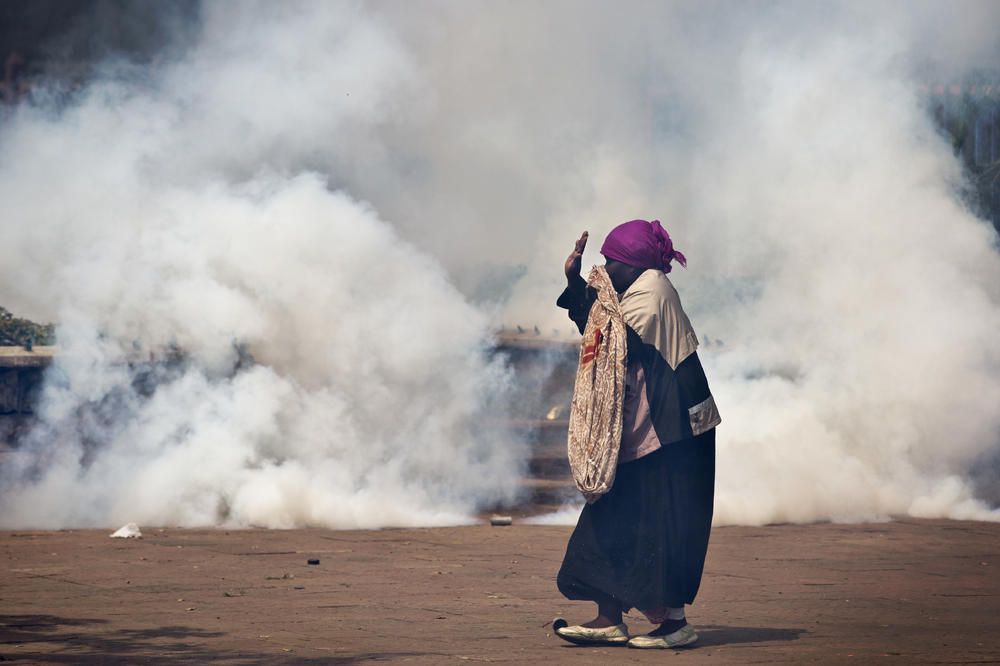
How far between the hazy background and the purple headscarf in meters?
5.94

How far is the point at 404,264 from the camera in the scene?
13.1m

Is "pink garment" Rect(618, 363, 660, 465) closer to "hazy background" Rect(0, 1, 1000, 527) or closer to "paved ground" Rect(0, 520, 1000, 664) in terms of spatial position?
"paved ground" Rect(0, 520, 1000, 664)

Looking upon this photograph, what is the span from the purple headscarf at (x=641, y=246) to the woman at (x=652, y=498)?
0.19 m

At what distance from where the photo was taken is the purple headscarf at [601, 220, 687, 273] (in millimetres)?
6180

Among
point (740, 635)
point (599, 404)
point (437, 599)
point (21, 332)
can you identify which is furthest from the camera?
point (21, 332)

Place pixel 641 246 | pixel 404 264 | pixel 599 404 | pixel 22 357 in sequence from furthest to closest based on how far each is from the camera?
pixel 22 357, pixel 404 264, pixel 641 246, pixel 599 404

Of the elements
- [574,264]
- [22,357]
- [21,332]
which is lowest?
[574,264]

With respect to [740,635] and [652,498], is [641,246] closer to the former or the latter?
[652,498]

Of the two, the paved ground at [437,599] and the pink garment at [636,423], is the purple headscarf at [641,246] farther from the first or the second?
the paved ground at [437,599]

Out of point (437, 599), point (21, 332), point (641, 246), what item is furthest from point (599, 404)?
point (21, 332)

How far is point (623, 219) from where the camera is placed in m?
18.1

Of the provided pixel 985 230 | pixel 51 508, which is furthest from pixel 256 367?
pixel 985 230

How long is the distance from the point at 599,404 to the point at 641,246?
806 mm

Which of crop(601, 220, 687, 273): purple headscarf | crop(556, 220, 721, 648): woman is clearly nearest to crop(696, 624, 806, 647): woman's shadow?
crop(556, 220, 721, 648): woman
